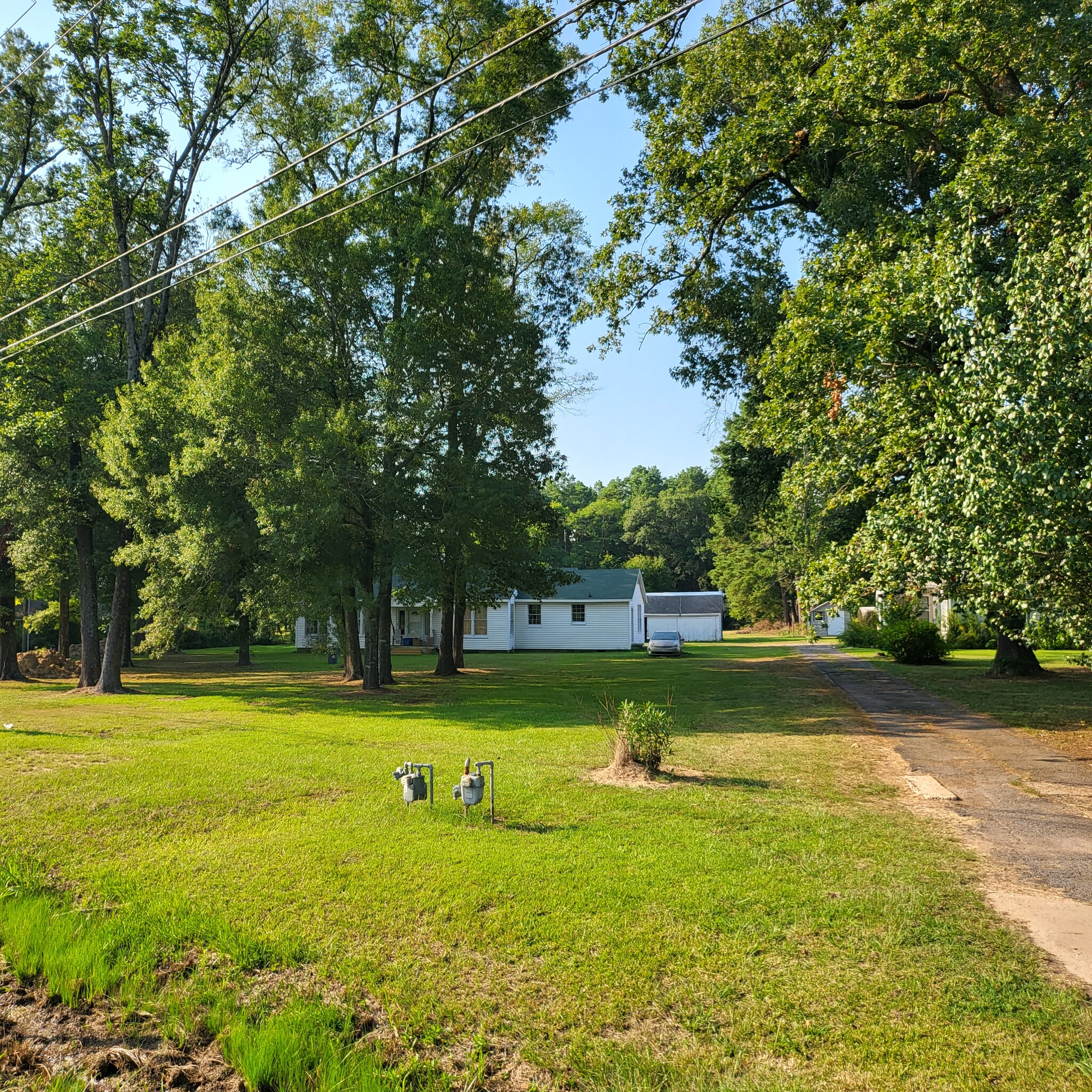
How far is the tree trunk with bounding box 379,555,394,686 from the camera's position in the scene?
1788 centimetres

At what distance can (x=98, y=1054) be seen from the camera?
12.0 ft

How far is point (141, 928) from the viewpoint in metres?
4.75

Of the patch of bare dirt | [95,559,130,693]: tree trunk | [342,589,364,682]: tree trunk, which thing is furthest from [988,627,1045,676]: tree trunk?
[95,559,130,693]: tree trunk

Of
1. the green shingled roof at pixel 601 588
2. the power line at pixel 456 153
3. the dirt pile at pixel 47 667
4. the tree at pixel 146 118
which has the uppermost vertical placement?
the tree at pixel 146 118

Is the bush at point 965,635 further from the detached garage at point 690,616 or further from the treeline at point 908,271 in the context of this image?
the detached garage at point 690,616

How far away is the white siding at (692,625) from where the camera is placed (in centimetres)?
5141

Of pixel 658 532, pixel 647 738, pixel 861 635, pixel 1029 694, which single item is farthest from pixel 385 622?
pixel 658 532

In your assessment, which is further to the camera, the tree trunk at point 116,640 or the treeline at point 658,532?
the treeline at point 658,532

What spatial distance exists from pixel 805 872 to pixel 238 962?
12.6 feet

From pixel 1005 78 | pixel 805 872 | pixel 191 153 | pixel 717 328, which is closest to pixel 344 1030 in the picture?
pixel 805 872

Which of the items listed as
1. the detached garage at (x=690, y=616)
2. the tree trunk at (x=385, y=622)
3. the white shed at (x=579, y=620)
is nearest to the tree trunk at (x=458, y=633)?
the tree trunk at (x=385, y=622)

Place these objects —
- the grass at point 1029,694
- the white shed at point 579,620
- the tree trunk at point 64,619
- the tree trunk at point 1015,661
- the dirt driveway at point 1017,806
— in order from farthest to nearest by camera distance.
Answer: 1. the white shed at point 579,620
2. the tree trunk at point 64,619
3. the tree trunk at point 1015,661
4. the grass at point 1029,694
5. the dirt driveway at point 1017,806

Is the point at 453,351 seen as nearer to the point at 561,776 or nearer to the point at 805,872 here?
the point at 561,776

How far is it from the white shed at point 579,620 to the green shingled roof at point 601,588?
0.03 meters
